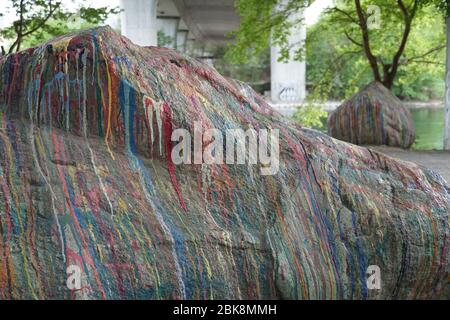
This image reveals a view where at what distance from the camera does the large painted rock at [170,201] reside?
11.5 feet

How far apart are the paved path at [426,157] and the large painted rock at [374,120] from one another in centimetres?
31

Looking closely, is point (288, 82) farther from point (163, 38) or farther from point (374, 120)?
point (374, 120)

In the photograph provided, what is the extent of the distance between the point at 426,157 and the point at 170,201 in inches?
343

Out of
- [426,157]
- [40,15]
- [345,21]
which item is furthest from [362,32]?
[40,15]

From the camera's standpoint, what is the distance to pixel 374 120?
12156mm

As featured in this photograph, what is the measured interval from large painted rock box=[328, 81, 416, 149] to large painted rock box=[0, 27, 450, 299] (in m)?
8.01

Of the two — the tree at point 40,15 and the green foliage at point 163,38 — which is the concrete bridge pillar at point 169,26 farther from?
the tree at point 40,15

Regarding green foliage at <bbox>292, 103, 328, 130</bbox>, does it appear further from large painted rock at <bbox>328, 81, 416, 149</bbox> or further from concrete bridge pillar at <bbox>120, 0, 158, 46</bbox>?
concrete bridge pillar at <bbox>120, 0, 158, 46</bbox>

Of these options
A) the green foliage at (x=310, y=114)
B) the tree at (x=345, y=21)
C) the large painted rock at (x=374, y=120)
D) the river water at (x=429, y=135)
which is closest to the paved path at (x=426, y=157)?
the large painted rock at (x=374, y=120)

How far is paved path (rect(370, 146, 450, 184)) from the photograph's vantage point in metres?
10.1

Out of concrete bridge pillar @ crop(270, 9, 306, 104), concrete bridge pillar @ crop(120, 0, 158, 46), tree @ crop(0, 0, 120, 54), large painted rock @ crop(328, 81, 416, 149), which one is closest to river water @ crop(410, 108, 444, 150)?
large painted rock @ crop(328, 81, 416, 149)

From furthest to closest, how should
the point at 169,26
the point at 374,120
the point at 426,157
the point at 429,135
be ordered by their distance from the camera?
the point at 169,26 < the point at 429,135 < the point at 374,120 < the point at 426,157
